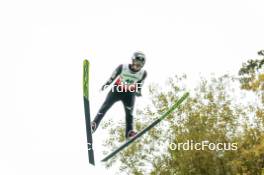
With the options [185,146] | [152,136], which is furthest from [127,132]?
[152,136]

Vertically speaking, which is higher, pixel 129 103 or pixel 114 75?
pixel 114 75

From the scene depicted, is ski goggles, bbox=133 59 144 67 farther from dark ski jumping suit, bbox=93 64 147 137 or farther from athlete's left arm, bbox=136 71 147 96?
athlete's left arm, bbox=136 71 147 96

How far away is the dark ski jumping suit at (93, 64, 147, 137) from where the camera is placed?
1625 cm

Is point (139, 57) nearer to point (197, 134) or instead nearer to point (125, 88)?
point (125, 88)

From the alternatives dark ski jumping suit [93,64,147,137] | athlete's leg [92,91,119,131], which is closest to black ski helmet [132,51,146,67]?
dark ski jumping suit [93,64,147,137]

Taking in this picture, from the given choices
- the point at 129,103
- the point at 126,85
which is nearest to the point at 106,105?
the point at 129,103

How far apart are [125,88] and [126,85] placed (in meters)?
0.15

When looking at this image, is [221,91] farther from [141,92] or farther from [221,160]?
[141,92]

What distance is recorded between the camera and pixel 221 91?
129ft

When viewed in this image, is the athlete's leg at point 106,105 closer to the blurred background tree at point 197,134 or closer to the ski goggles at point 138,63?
the ski goggles at point 138,63

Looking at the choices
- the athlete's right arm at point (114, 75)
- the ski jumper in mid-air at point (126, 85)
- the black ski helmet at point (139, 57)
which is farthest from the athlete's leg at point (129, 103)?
the black ski helmet at point (139, 57)

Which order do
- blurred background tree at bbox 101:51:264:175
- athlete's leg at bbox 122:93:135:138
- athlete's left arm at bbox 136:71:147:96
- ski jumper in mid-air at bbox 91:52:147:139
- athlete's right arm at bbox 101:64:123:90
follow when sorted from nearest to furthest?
athlete's right arm at bbox 101:64:123:90 < ski jumper in mid-air at bbox 91:52:147:139 < athlete's left arm at bbox 136:71:147:96 < athlete's leg at bbox 122:93:135:138 < blurred background tree at bbox 101:51:264:175

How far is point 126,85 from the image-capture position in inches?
647

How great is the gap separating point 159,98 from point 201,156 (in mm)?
4874
